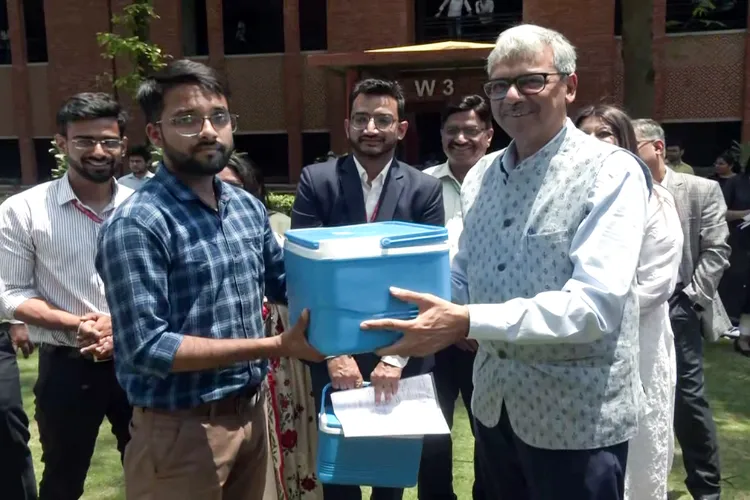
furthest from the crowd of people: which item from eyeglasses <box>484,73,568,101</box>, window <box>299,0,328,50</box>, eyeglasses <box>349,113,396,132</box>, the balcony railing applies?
window <box>299,0,328,50</box>

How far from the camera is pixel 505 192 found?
7.47 feet

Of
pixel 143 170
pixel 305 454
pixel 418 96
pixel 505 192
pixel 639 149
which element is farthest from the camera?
pixel 418 96

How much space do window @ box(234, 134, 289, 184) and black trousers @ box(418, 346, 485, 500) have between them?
13.6 meters

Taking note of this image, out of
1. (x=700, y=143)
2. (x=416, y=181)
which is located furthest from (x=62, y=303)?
(x=700, y=143)

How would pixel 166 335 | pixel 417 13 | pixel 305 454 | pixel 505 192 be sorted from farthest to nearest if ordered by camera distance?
pixel 417 13 → pixel 305 454 → pixel 505 192 → pixel 166 335

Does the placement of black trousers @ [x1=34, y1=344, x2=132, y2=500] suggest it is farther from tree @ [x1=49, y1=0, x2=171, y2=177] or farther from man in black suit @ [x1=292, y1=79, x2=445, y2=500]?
tree @ [x1=49, y1=0, x2=171, y2=177]

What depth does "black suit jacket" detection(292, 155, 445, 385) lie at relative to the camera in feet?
11.0

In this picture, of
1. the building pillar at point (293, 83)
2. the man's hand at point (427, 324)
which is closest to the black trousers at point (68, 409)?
the man's hand at point (427, 324)

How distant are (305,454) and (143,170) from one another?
7.02 metres

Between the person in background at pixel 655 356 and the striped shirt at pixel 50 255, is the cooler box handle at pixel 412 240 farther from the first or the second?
the striped shirt at pixel 50 255

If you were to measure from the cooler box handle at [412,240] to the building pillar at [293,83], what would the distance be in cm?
1438

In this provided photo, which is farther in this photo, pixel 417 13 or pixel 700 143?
pixel 417 13

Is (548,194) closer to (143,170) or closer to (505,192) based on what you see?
(505,192)

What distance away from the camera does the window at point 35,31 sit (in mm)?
18297
